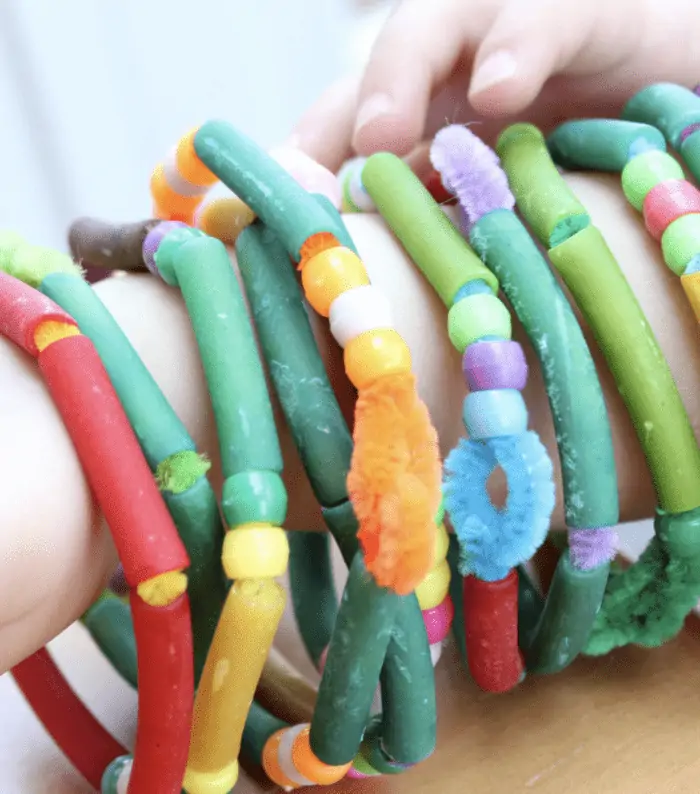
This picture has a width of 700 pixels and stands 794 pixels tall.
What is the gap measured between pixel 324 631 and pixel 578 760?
161 mm

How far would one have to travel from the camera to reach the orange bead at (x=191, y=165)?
16.9 inches

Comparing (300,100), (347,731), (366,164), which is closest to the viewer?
(347,731)

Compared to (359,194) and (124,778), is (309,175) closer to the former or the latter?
(359,194)

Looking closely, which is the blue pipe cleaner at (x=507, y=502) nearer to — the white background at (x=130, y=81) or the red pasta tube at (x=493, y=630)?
the red pasta tube at (x=493, y=630)

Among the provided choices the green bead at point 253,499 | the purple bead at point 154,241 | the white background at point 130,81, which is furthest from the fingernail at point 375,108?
the white background at point 130,81

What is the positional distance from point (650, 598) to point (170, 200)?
0.32 meters

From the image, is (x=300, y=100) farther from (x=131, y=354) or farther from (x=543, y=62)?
(x=131, y=354)

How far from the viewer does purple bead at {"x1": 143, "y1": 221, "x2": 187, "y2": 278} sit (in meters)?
0.42

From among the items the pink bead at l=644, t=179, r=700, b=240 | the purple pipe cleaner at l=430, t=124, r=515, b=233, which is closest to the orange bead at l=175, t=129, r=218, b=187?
the purple pipe cleaner at l=430, t=124, r=515, b=233

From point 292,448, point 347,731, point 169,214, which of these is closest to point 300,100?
point 169,214

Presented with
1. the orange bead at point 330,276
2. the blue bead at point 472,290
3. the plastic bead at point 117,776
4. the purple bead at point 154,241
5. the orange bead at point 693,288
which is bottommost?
the plastic bead at point 117,776

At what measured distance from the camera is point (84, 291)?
0.37 metres

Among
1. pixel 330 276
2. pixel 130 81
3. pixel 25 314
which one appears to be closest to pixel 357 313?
pixel 330 276

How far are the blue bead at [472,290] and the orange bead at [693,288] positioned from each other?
0.09 meters
